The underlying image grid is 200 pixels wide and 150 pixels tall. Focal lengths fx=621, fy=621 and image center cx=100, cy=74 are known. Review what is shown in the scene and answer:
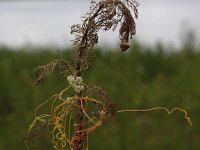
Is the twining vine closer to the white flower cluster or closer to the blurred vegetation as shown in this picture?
the white flower cluster

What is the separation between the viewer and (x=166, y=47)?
8.92 meters

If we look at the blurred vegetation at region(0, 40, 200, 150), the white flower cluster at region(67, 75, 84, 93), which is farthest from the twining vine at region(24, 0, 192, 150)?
the blurred vegetation at region(0, 40, 200, 150)

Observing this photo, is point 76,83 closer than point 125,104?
Yes

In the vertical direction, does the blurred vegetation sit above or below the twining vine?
below

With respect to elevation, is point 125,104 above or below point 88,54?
below

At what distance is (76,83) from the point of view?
134 cm

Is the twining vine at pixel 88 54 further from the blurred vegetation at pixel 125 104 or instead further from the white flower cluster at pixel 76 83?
the blurred vegetation at pixel 125 104

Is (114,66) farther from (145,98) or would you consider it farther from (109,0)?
(109,0)

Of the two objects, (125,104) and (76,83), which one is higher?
(76,83)

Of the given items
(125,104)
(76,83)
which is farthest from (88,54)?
(125,104)

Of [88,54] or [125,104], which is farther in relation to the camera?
[125,104]

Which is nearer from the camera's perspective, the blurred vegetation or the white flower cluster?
the white flower cluster

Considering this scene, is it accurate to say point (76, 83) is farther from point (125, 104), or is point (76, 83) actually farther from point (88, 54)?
point (125, 104)

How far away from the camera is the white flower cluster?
133 centimetres
